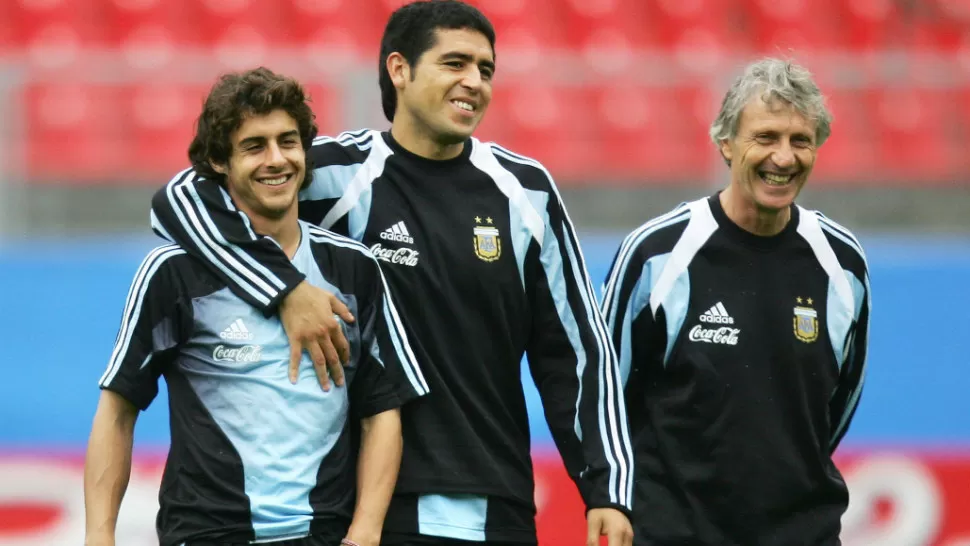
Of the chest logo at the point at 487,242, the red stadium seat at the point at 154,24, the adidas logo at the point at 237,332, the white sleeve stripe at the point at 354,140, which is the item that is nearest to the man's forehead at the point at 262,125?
the white sleeve stripe at the point at 354,140

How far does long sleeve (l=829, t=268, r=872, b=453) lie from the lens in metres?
3.95

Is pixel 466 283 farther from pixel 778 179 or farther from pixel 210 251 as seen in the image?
pixel 778 179

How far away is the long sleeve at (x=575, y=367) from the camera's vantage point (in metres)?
3.67

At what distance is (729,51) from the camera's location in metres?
9.35

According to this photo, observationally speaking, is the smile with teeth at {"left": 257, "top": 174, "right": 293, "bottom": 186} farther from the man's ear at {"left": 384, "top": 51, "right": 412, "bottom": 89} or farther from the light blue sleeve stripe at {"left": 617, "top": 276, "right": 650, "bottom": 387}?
the light blue sleeve stripe at {"left": 617, "top": 276, "right": 650, "bottom": 387}

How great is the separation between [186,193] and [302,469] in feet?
2.55

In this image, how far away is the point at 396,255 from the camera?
12.0 feet

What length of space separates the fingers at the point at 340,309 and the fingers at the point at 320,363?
0.40 ft

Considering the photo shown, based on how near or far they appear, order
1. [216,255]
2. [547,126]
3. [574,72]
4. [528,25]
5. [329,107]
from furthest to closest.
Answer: [528,25]
[547,126]
[574,72]
[329,107]
[216,255]

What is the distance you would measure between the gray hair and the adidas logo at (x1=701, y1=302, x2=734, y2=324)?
49cm

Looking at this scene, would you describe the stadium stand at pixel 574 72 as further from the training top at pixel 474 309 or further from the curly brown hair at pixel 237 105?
the curly brown hair at pixel 237 105

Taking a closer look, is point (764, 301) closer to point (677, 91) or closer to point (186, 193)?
point (186, 193)

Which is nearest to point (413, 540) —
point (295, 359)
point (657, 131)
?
point (295, 359)

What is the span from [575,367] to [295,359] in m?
0.80
